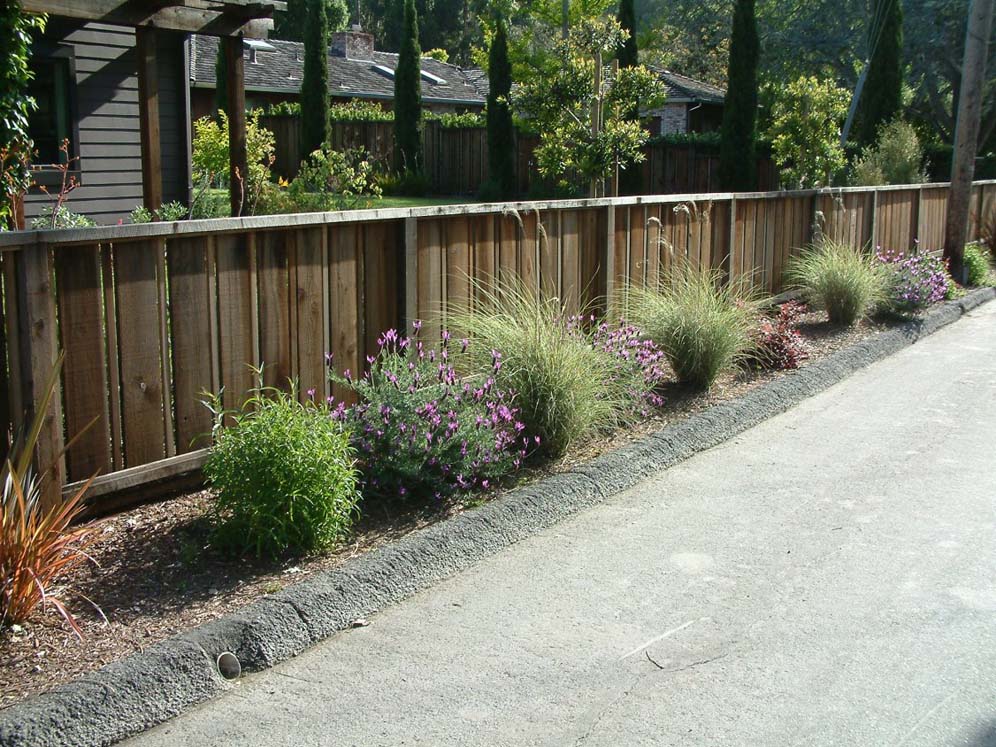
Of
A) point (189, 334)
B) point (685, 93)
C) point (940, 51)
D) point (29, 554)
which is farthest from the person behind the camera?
point (685, 93)

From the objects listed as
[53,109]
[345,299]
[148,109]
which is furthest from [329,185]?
[345,299]

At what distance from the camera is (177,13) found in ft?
40.9

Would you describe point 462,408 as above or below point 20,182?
below

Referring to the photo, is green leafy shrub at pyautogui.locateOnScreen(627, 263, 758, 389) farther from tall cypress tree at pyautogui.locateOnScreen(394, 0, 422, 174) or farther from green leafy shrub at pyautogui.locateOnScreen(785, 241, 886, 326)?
tall cypress tree at pyautogui.locateOnScreen(394, 0, 422, 174)

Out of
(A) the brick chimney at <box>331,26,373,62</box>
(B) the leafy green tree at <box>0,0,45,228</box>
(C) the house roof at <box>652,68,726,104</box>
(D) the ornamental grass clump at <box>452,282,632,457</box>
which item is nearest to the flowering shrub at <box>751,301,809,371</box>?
(D) the ornamental grass clump at <box>452,282,632,457</box>

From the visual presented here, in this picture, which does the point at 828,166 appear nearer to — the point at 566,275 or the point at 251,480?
the point at 566,275

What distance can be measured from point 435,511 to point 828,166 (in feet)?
48.2

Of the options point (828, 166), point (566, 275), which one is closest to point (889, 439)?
point (566, 275)

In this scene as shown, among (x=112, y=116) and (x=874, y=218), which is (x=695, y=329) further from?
(x=112, y=116)

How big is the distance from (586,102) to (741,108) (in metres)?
15.4

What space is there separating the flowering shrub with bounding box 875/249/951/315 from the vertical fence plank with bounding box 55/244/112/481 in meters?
9.53

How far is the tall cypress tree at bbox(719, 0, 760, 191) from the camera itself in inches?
1081

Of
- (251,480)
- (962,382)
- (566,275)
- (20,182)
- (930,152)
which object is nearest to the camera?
(251,480)

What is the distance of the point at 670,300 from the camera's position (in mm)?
8750
